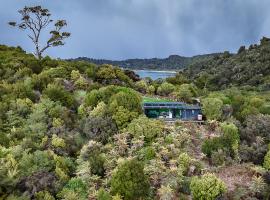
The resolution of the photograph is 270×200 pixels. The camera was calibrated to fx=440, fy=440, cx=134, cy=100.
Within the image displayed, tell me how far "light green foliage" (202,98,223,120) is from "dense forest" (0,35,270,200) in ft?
0.28

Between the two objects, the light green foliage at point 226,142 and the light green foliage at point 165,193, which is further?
the light green foliage at point 226,142

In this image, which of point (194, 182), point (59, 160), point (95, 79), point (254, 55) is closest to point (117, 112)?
point (59, 160)

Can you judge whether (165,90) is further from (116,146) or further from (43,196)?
(43,196)

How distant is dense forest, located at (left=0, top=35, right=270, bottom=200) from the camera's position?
26203 mm

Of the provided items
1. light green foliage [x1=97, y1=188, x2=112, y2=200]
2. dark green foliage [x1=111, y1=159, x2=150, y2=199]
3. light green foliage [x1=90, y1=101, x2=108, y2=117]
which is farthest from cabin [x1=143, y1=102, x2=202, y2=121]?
light green foliage [x1=97, y1=188, x2=112, y2=200]

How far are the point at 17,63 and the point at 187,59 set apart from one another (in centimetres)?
15405

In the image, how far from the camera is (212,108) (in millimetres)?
37500

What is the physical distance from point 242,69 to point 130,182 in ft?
263

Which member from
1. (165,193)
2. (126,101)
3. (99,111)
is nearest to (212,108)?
(126,101)

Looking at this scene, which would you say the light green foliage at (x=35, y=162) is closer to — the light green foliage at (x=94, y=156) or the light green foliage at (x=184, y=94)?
the light green foliage at (x=94, y=156)

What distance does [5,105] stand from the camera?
3506 centimetres

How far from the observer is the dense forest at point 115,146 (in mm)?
26203

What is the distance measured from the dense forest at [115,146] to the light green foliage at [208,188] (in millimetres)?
60

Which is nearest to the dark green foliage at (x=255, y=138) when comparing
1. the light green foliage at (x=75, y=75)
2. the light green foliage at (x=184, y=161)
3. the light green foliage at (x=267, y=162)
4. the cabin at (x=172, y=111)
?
the light green foliage at (x=267, y=162)
